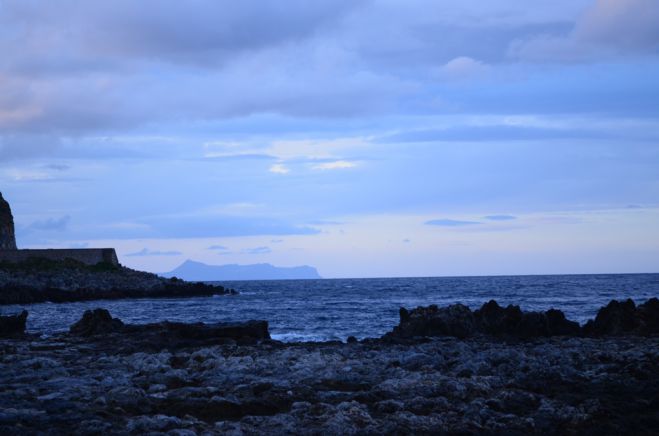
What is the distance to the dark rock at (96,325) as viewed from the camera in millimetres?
28578

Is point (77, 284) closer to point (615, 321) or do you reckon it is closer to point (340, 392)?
point (615, 321)

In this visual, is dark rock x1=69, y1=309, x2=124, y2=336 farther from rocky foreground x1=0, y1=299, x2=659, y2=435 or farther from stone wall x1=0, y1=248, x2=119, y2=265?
stone wall x1=0, y1=248, x2=119, y2=265

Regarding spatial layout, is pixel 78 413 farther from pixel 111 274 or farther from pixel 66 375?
pixel 111 274

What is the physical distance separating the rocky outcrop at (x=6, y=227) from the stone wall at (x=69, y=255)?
9.09 m

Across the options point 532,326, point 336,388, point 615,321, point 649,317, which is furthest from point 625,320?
point 336,388

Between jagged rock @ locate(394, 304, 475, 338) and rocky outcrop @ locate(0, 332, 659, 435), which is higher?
jagged rock @ locate(394, 304, 475, 338)

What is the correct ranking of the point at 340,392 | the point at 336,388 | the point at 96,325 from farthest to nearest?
the point at 96,325
the point at 336,388
the point at 340,392

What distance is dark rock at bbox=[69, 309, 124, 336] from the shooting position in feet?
93.8

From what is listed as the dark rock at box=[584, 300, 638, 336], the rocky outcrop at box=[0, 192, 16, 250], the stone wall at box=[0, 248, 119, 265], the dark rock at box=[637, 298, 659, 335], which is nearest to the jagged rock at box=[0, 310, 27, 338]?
the dark rock at box=[584, 300, 638, 336]

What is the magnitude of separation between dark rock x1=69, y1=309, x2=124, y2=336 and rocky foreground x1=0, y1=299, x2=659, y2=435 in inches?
188

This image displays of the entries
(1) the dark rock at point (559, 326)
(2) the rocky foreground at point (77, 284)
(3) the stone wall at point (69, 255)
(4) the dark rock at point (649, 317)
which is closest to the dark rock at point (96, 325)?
(1) the dark rock at point (559, 326)

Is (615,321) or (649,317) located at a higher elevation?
(649,317)

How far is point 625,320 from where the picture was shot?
88.7 feet

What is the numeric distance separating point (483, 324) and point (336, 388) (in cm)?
1360
